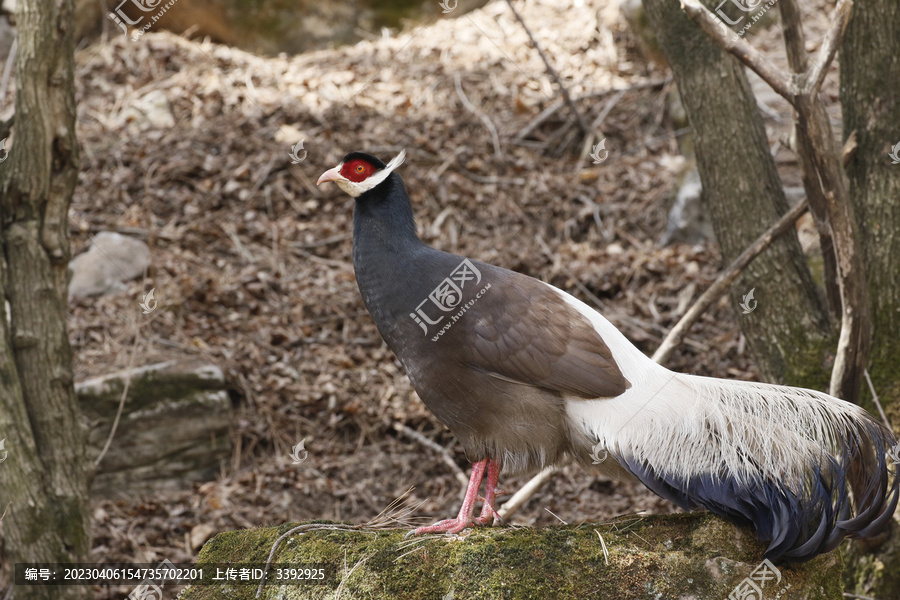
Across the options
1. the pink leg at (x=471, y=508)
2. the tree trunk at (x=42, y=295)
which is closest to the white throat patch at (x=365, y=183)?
the pink leg at (x=471, y=508)

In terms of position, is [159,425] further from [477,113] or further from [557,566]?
[477,113]

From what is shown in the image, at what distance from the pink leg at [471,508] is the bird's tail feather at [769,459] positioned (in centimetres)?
65

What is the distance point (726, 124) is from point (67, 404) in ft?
13.8

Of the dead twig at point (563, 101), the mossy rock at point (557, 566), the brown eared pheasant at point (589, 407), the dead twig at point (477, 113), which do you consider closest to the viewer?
the mossy rock at point (557, 566)

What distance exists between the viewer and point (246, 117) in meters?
9.48

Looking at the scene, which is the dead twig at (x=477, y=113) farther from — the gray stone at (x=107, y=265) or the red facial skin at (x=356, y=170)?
the red facial skin at (x=356, y=170)

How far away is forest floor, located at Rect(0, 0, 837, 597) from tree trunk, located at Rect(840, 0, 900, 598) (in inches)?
69.2

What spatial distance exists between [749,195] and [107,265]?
578 centimetres

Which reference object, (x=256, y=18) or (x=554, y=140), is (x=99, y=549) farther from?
(x=256, y=18)

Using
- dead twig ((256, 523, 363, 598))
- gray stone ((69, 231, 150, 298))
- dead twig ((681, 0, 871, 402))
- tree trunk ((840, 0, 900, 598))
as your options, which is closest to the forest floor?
gray stone ((69, 231, 150, 298))

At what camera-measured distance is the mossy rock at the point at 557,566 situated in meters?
2.89

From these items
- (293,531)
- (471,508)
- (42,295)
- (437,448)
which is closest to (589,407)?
(471,508)

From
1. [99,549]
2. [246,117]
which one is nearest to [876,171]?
[99,549]

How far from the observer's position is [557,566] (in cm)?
294
